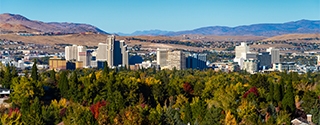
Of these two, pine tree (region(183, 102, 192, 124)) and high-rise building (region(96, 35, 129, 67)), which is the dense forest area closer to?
pine tree (region(183, 102, 192, 124))

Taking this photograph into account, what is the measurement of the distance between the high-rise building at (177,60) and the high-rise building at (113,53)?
787 centimetres

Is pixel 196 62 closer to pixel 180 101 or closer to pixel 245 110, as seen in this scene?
pixel 180 101

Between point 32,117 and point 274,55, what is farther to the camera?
point 274,55

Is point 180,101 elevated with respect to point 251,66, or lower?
elevated

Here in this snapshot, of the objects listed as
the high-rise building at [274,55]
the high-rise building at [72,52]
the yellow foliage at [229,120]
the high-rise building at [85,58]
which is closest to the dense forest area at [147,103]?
the yellow foliage at [229,120]

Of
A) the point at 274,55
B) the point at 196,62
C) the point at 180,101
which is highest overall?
the point at 180,101

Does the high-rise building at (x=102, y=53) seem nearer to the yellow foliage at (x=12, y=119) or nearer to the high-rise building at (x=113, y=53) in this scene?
the high-rise building at (x=113, y=53)

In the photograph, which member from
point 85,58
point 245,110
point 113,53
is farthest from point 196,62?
point 245,110

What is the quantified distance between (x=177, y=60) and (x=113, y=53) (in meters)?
11.5

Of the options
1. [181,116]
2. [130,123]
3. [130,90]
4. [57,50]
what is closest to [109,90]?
[130,90]

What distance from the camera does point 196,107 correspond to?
28.3 metres

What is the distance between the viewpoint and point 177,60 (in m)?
87.6

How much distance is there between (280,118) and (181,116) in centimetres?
433

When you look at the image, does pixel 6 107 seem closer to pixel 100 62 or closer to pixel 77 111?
pixel 77 111
